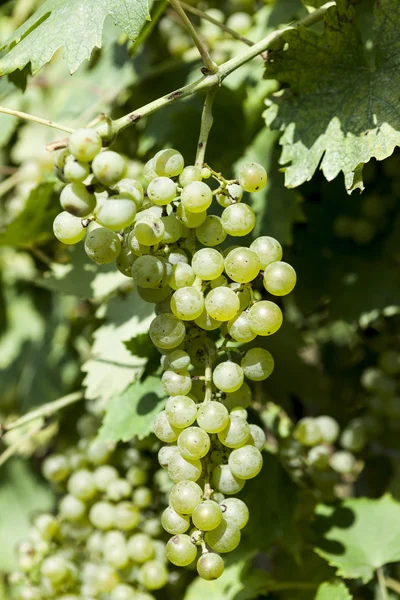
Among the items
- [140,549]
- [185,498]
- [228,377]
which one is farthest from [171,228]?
[140,549]

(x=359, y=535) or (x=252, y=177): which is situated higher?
(x=252, y=177)

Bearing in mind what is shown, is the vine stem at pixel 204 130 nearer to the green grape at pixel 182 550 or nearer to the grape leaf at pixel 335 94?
the grape leaf at pixel 335 94

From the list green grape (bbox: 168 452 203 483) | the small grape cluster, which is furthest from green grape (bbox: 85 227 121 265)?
the small grape cluster

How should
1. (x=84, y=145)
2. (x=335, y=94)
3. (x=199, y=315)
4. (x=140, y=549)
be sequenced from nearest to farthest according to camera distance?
(x=84, y=145) < (x=199, y=315) < (x=335, y=94) < (x=140, y=549)

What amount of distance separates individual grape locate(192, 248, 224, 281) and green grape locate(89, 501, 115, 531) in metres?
0.57

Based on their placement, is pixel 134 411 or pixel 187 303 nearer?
pixel 187 303

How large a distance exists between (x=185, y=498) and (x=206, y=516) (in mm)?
27

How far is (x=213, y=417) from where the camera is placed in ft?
2.05

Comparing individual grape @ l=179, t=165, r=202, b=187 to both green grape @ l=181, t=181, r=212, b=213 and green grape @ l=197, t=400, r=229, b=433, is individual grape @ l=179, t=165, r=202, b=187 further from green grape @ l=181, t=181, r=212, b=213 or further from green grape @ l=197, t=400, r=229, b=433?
green grape @ l=197, t=400, r=229, b=433

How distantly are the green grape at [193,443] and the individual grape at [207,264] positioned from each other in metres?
0.14

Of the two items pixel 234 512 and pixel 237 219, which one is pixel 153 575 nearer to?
pixel 234 512

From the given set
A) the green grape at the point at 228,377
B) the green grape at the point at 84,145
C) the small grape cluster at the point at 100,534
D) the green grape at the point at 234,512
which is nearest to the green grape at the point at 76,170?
the green grape at the point at 84,145

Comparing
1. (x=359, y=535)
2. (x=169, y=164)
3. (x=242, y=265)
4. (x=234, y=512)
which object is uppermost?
(x=169, y=164)

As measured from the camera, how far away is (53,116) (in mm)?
1460
